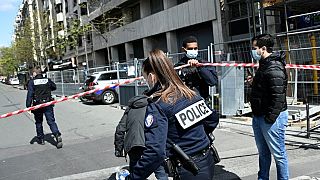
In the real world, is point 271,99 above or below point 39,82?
below

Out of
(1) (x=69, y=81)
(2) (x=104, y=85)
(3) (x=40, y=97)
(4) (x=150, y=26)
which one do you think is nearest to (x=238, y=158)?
(3) (x=40, y=97)

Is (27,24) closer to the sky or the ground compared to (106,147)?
closer to the sky

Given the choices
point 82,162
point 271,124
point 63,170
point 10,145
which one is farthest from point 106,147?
point 271,124

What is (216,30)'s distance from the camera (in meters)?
20.0

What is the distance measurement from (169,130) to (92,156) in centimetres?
508

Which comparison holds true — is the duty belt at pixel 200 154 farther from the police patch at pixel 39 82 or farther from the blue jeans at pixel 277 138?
the police patch at pixel 39 82

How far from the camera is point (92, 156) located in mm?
7441

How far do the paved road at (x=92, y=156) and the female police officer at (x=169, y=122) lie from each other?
108 inches

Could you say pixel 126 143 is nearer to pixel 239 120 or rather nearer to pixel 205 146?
pixel 205 146

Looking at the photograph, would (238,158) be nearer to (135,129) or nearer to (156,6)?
(135,129)

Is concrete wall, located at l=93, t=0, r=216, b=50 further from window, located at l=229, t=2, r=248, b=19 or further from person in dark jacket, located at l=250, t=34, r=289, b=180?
person in dark jacket, located at l=250, t=34, r=289, b=180

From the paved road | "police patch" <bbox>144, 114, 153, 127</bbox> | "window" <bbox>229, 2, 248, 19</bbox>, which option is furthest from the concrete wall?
"police patch" <bbox>144, 114, 153, 127</bbox>

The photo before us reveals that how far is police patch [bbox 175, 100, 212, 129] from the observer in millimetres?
2613

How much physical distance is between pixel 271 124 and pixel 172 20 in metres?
21.7
